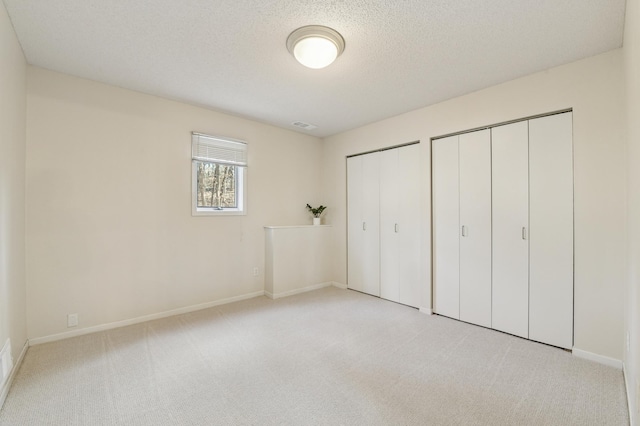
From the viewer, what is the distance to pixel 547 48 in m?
2.30

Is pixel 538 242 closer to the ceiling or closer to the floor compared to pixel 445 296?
closer to the ceiling

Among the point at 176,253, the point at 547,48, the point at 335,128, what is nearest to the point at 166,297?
the point at 176,253

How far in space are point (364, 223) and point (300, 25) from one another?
113 inches

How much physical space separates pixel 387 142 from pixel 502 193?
160cm

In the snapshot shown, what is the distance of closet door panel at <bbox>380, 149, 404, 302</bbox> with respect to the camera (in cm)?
392

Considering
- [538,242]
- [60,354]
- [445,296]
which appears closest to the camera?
[60,354]

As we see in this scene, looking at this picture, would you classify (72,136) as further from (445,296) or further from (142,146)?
(445,296)

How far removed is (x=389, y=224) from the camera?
4.01m

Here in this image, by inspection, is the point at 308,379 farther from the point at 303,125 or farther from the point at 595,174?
the point at 303,125

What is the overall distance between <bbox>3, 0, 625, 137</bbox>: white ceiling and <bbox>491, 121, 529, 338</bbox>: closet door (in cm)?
64

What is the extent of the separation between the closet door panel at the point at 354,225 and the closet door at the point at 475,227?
4.99 feet

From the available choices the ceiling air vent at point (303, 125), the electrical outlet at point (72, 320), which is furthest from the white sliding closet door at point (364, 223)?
the electrical outlet at point (72, 320)

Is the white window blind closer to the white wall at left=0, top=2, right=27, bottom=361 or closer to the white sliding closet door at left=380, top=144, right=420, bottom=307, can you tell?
the white wall at left=0, top=2, right=27, bottom=361

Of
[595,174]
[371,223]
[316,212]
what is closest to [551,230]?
[595,174]
